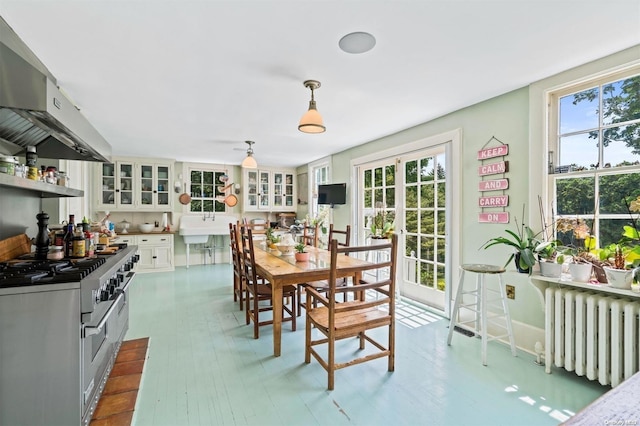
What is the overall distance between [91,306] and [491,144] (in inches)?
128

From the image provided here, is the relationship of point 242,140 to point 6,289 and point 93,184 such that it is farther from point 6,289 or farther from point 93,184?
point 6,289

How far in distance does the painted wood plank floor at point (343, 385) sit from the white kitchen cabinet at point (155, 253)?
2.97m

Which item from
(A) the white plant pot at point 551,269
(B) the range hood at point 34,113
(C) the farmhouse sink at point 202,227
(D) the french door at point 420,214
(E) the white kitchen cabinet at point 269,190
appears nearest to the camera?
(B) the range hood at point 34,113

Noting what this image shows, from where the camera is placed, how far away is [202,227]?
6473 mm

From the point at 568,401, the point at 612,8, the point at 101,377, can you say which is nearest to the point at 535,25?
the point at 612,8

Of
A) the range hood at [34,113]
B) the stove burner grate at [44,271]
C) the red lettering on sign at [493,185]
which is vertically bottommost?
the stove burner grate at [44,271]

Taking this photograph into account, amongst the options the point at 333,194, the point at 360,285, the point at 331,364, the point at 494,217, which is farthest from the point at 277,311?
the point at 333,194

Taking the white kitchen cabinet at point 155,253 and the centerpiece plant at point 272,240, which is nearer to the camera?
the centerpiece plant at point 272,240

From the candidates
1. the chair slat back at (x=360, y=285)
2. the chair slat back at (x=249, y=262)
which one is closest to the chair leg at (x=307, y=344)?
the chair slat back at (x=360, y=285)

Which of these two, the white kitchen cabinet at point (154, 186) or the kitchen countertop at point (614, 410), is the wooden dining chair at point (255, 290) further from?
the white kitchen cabinet at point (154, 186)

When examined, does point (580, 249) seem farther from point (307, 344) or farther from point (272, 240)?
point (272, 240)

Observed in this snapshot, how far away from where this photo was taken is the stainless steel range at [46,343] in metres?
1.30

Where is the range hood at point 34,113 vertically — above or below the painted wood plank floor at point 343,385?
above

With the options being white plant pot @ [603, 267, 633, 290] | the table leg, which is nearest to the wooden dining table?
the table leg
